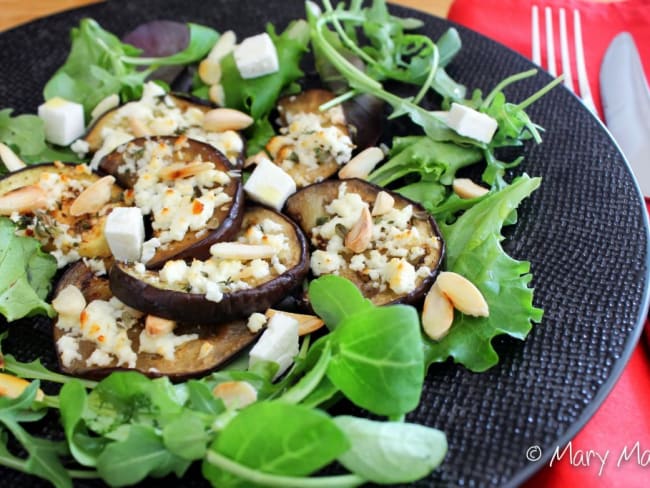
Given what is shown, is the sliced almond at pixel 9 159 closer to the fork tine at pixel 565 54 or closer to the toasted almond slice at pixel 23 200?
the toasted almond slice at pixel 23 200

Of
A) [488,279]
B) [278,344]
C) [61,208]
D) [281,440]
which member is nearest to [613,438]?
[488,279]

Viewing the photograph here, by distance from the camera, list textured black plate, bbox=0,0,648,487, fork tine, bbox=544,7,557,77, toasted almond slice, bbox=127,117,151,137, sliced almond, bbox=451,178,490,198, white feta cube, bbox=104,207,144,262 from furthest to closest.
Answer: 1. fork tine, bbox=544,7,557,77
2. toasted almond slice, bbox=127,117,151,137
3. sliced almond, bbox=451,178,490,198
4. white feta cube, bbox=104,207,144,262
5. textured black plate, bbox=0,0,648,487

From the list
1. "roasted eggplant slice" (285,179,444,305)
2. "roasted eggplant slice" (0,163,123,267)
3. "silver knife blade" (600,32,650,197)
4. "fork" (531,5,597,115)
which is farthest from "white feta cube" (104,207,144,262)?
"fork" (531,5,597,115)

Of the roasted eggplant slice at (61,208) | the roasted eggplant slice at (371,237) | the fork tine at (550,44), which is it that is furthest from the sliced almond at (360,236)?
the fork tine at (550,44)

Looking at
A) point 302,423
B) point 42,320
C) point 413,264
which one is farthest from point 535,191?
point 42,320

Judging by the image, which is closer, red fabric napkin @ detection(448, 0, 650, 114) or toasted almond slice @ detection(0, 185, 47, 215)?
toasted almond slice @ detection(0, 185, 47, 215)

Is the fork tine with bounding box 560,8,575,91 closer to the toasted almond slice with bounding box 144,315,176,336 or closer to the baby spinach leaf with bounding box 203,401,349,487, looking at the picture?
the toasted almond slice with bounding box 144,315,176,336

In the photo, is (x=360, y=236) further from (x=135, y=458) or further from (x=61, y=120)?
(x=61, y=120)
